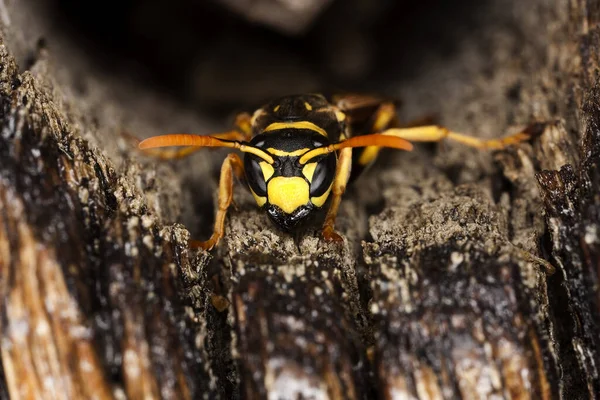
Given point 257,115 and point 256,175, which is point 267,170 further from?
point 257,115

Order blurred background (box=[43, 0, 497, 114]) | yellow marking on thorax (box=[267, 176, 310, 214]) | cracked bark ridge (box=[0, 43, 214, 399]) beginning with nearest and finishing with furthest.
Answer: cracked bark ridge (box=[0, 43, 214, 399]) < yellow marking on thorax (box=[267, 176, 310, 214]) < blurred background (box=[43, 0, 497, 114])

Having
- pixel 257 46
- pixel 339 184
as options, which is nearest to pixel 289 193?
pixel 339 184

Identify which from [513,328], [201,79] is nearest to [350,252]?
[513,328]

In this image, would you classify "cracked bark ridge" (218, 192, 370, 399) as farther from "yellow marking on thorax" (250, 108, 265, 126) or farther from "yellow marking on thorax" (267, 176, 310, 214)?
"yellow marking on thorax" (250, 108, 265, 126)

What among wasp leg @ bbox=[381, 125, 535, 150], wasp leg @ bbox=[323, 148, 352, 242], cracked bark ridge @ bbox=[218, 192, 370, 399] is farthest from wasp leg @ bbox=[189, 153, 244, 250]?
wasp leg @ bbox=[381, 125, 535, 150]

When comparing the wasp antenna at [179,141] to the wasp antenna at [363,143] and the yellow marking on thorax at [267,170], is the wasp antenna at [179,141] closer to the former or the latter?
the yellow marking on thorax at [267,170]

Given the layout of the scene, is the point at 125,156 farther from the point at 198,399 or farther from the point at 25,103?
the point at 198,399

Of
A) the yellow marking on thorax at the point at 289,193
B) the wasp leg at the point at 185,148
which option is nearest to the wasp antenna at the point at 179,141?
the yellow marking on thorax at the point at 289,193
